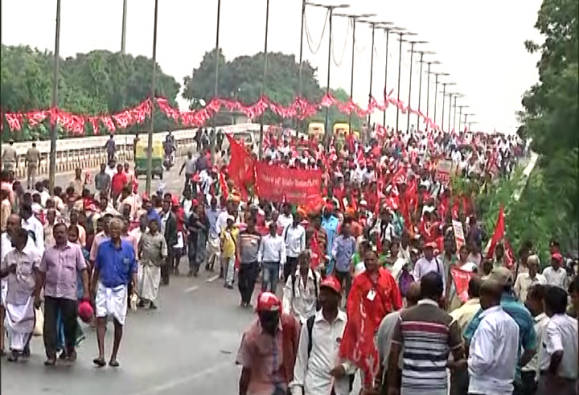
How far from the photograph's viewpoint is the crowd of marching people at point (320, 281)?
1020cm

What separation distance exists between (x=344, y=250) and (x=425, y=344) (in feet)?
43.9

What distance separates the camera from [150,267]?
22.1 meters

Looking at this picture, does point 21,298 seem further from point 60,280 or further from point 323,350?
point 323,350

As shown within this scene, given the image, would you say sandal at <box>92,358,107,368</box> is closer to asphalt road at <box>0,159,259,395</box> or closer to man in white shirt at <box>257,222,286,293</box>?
asphalt road at <box>0,159,259,395</box>

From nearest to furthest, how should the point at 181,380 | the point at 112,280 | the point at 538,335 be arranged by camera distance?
the point at 538,335, the point at 181,380, the point at 112,280

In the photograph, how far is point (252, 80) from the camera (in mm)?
91812

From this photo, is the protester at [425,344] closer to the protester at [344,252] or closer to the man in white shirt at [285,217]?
the protester at [344,252]

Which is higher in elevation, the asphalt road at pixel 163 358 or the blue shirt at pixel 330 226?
the blue shirt at pixel 330 226

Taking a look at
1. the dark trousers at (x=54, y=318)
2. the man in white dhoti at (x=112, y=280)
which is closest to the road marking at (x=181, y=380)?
the man in white dhoti at (x=112, y=280)

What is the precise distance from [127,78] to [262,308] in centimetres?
4876

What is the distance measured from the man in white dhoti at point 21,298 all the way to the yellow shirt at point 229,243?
32.2 feet

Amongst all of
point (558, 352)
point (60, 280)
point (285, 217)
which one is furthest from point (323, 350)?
point (285, 217)

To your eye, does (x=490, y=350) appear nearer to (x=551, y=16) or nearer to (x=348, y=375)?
(x=348, y=375)

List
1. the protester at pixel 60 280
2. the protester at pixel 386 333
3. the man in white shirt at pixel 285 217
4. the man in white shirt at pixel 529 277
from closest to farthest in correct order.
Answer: the protester at pixel 386 333
the protester at pixel 60 280
the man in white shirt at pixel 529 277
the man in white shirt at pixel 285 217
